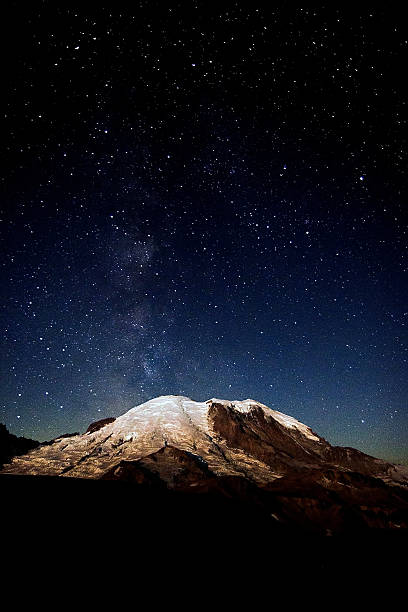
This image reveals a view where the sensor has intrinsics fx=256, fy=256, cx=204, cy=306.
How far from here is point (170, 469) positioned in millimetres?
39000

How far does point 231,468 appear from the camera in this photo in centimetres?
4516

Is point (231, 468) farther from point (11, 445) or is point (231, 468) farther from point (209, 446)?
point (11, 445)

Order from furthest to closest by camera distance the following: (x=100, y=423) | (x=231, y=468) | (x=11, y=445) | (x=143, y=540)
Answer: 1. (x=100, y=423)
2. (x=11, y=445)
3. (x=231, y=468)
4. (x=143, y=540)

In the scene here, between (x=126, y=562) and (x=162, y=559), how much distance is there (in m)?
0.91

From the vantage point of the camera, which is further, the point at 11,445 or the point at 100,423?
the point at 100,423

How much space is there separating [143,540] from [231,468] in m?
46.1

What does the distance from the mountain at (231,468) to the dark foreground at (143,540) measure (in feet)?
1.58

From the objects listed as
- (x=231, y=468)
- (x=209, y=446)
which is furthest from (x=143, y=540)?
(x=209, y=446)

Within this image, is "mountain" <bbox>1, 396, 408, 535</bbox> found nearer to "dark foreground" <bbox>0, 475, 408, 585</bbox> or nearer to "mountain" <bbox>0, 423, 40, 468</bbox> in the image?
"dark foreground" <bbox>0, 475, 408, 585</bbox>

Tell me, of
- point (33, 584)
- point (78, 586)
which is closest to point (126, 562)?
point (78, 586)

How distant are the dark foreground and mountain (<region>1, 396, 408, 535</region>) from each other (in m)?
0.48

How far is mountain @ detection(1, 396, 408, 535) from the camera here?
1715 centimetres

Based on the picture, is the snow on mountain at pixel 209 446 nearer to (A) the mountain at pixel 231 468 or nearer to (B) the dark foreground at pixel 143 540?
(A) the mountain at pixel 231 468

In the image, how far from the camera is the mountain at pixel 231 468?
1715 centimetres
